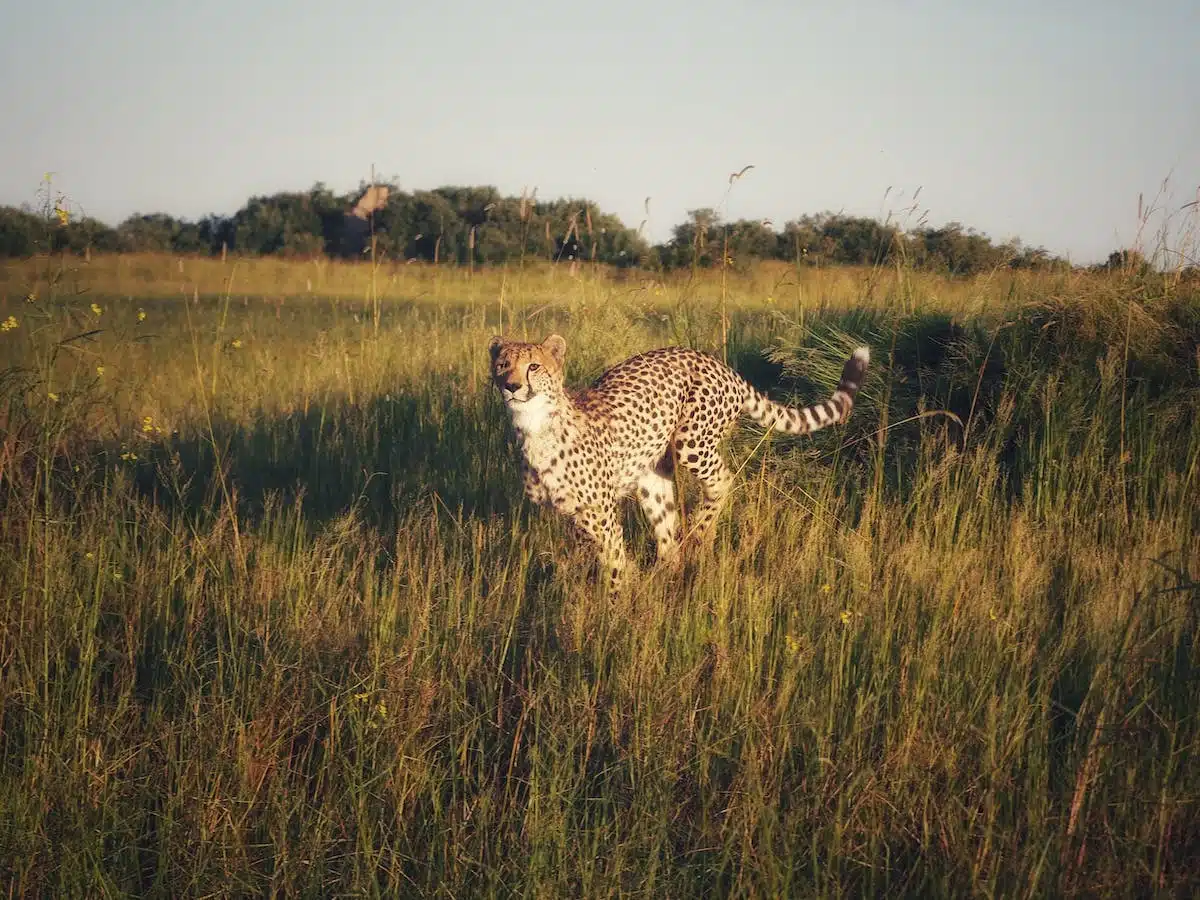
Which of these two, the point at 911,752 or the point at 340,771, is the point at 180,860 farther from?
the point at 911,752

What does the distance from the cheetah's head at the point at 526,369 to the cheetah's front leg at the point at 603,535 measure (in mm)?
593

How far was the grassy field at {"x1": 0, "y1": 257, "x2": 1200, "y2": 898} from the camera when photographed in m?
2.48

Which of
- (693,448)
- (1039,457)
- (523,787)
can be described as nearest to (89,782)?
(523,787)

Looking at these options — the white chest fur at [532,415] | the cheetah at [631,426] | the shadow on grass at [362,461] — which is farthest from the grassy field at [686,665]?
the white chest fur at [532,415]

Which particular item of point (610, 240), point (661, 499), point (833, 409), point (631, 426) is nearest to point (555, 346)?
point (631, 426)

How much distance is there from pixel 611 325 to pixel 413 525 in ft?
9.57

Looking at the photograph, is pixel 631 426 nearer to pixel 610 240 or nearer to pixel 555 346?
pixel 555 346

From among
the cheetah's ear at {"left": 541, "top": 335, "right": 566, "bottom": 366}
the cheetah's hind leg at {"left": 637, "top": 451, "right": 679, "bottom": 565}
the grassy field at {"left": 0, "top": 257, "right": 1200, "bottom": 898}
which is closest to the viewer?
the grassy field at {"left": 0, "top": 257, "right": 1200, "bottom": 898}

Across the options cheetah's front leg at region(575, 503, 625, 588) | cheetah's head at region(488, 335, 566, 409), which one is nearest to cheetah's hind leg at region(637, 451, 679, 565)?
cheetah's front leg at region(575, 503, 625, 588)

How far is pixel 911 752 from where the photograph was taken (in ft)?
8.91

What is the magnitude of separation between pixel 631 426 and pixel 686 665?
1953mm

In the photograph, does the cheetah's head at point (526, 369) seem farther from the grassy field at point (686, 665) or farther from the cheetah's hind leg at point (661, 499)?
the cheetah's hind leg at point (661, 499)

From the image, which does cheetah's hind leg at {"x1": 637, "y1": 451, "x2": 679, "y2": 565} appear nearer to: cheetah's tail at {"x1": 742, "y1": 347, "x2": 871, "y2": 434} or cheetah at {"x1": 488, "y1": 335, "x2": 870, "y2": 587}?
cheetah at {"x1": 488, "y1": 335, "x2": 870, "y2": 587}

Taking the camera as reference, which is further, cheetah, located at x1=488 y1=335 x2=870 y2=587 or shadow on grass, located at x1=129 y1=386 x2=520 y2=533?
shadow on grass, located at x1=129 y1=386 x2=520 y2=533
